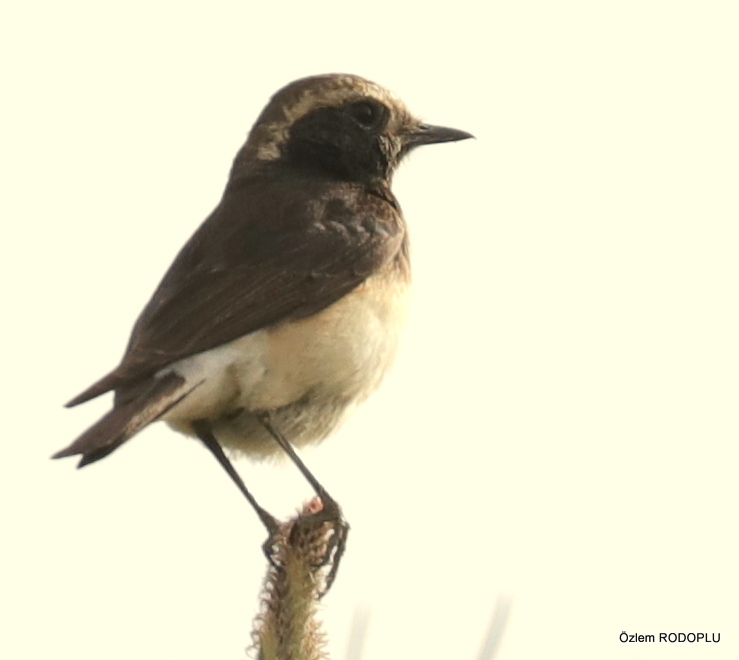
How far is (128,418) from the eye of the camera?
480cm

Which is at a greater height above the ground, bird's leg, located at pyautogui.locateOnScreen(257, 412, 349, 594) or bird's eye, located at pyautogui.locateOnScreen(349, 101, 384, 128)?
bird's eye, located at pyautogui.locateOnScreen(349, 101, 384, 128)

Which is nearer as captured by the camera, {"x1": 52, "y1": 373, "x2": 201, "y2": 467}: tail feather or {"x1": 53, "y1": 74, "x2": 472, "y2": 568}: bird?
{"x1": 52, "y1": 373, "x2": 201, "y2": 467}: tail feather

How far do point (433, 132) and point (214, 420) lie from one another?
6.89ft

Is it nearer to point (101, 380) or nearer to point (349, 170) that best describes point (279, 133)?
point (349, 170)

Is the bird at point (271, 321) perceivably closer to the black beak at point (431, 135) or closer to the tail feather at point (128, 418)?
the tail feather at point (128, 418)

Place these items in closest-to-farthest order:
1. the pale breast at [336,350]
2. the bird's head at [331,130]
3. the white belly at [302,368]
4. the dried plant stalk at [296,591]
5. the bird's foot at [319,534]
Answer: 1. the dried plant stalk at [296,591]
2. the bird's foot at [319,534]
3. the white belly at [302,368]
4. the pale breast at [336,350]
5. the bird's head at [331,130]

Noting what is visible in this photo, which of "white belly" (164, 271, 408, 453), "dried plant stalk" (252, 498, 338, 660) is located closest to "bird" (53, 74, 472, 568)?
"white belly" (164, 271, 408, 453)

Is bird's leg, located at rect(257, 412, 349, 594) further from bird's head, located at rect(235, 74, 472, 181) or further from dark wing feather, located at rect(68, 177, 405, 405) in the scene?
bird's head, located at rect(235, 74, 472, 181)

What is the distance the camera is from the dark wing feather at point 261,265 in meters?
5.38

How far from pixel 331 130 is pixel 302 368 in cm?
170

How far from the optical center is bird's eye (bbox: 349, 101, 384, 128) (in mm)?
6930

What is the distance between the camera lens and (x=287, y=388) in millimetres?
5602

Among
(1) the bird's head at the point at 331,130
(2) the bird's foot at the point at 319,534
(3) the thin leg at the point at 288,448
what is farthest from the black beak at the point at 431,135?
(2) the bird's foot at the point at 319,534

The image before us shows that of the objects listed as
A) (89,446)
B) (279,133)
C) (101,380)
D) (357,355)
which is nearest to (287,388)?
(357,355)
